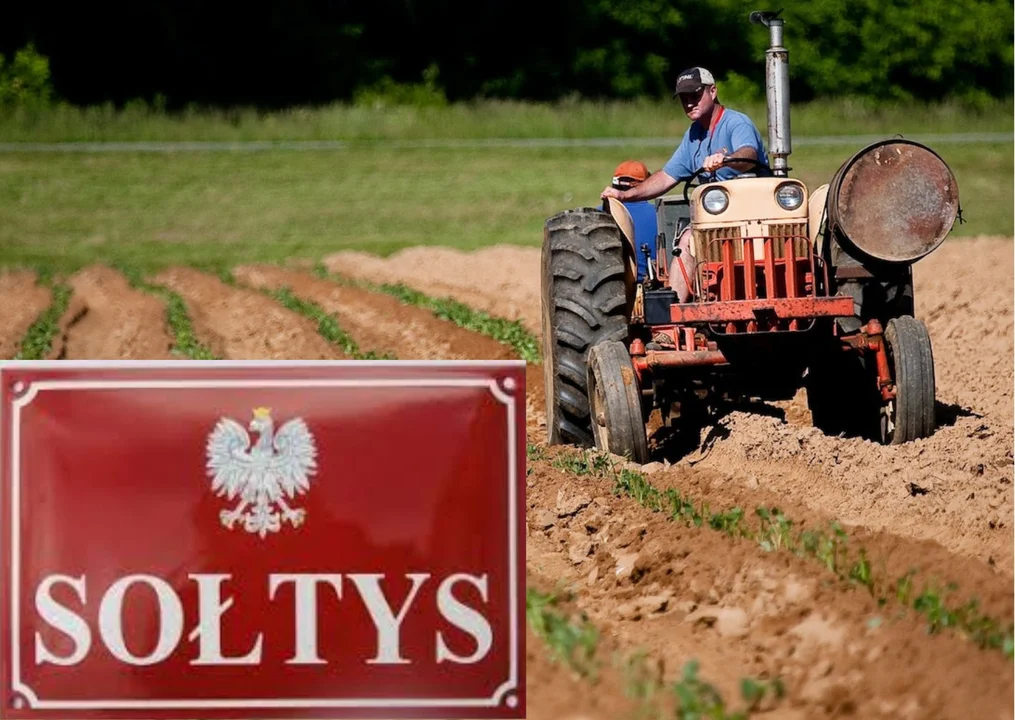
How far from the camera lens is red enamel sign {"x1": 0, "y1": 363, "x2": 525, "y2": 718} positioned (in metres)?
3.68

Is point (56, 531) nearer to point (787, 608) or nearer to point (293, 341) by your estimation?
point (787, 608)

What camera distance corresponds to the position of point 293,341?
15008 millimetres

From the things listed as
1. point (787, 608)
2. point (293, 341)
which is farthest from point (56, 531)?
point (293, 341)

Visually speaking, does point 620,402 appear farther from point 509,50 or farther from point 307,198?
point 509,50

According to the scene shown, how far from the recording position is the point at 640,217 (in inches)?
342

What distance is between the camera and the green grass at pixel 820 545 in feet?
15.6

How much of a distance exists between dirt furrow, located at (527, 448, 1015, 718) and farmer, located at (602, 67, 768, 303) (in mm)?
1880

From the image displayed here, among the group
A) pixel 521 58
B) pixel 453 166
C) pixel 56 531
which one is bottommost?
pixel 56 531

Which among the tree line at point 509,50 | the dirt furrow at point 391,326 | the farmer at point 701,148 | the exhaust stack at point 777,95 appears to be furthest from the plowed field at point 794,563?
the tree line at point 509,50

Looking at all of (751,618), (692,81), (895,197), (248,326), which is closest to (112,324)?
(248,326)

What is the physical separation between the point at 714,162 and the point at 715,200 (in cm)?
26

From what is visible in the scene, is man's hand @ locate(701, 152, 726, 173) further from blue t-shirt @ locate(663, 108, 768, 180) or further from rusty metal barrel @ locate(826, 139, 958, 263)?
rusty metal barrel @ locate(826, 139, 958, 263)

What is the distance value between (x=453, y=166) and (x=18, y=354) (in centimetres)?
1776

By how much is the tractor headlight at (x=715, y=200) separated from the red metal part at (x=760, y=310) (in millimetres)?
494
